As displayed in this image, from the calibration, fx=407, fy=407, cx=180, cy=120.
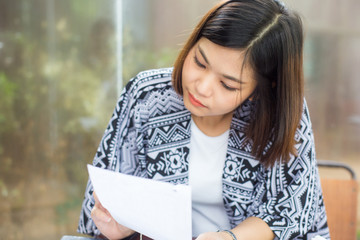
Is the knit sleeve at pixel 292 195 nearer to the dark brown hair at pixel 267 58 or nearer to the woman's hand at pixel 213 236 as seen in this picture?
the dark brown hair at pixel 267 58

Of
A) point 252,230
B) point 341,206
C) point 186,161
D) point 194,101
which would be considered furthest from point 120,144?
point 341,206

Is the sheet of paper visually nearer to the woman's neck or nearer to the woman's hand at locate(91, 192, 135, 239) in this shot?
the woman's hand at locate(91, 192, 135, 239)

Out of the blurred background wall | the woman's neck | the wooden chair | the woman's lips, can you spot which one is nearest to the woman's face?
the woman's lips

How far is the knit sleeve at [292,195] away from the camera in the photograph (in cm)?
105

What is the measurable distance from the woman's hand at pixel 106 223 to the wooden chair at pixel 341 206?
69 cm

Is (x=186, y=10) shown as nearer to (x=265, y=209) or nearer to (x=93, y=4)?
(x=93, y=4)

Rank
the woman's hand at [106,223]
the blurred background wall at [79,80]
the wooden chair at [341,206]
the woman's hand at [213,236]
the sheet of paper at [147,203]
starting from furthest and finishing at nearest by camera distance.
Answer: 1. the blurred background wall at [79,80]
2. the wooden chair at [341,206]
3. the woman's hand at [106,223]
4. the woman's hand at [213,236]
5. the sheet of paper at [147,203]

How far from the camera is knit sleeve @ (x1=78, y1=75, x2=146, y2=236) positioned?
1122 mm

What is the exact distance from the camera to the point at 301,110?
1040mm

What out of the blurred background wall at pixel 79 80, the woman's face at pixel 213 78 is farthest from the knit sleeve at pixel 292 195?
the blurred background wall at pixel 79 80

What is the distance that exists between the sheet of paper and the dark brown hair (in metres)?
0.35

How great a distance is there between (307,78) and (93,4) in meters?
1.27

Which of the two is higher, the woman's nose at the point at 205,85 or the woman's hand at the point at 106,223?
the woman's nose at the point at 205,85

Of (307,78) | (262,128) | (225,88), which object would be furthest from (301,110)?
(307,78)
